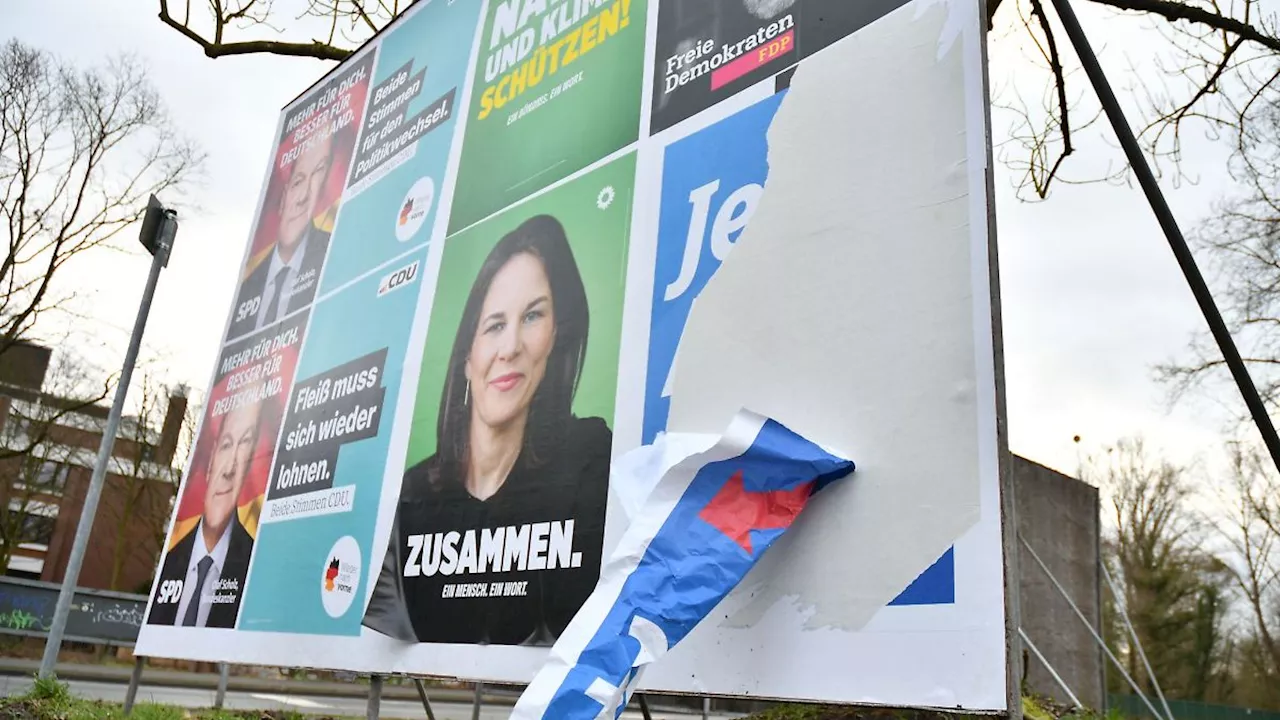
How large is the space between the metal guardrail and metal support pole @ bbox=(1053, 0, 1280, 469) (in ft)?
43.6

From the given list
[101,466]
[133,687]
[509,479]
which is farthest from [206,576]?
[509,479]

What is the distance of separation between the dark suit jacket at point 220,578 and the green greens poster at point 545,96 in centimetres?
223

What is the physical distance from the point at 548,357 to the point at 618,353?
0.45 metres

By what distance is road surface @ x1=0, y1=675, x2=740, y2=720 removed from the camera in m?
10.8

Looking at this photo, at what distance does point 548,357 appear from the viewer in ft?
12.5

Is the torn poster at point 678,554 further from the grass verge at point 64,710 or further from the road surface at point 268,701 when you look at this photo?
the road surface at point 268,701

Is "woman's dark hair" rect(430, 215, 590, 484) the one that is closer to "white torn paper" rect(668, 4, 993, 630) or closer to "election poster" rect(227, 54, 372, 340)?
"white torn paper" rect(668, 4, 993, 630)

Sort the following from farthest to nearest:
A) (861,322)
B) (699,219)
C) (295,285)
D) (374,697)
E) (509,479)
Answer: (295,285)
(374,697)
(509,479)
(699,219)
(861,322)

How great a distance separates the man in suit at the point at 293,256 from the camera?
602 cm

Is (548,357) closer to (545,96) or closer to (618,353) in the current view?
(618,353)

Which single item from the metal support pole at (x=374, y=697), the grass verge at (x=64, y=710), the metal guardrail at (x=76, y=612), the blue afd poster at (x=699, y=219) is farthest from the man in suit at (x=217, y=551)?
the metal guardrail at (x=76, y=612)

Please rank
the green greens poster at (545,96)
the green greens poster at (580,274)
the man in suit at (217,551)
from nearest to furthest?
the green greens poster at (580,274)
the green greens poster at (545,96)
the man in suit at (217,551)

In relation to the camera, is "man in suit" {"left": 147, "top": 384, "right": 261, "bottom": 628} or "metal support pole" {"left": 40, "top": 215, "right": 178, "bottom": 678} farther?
"metal support pole" {"left": 40, "top": 215, "right": 178, "bottom": 678}

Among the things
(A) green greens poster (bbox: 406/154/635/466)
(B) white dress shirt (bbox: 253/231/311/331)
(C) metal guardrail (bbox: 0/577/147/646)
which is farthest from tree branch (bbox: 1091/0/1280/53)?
(C) metal guardrail (bbox: 0/577/147/646)
